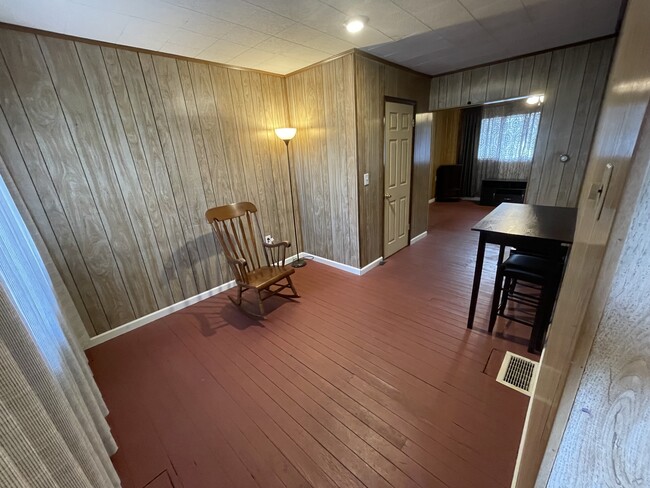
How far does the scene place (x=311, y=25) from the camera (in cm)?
202

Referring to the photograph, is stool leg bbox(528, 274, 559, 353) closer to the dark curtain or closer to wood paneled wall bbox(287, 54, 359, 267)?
wood paneled wall bbox(287, 54, 359, 267)

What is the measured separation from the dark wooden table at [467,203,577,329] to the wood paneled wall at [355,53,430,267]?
1.36 m

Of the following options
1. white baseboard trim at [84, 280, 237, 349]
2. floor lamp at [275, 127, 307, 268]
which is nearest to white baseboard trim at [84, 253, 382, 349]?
white baseboard trim at [84, 280, 237, 349]

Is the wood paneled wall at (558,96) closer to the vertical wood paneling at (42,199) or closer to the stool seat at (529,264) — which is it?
the stool seat at (529,264)

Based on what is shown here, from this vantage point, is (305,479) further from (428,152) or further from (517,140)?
(517,140)

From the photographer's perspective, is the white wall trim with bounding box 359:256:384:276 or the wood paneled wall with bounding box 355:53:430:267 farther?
the white wall trim with bounding box 359:256:384:276

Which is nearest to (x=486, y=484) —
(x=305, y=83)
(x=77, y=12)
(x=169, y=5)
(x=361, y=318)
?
(x=361, y=318)

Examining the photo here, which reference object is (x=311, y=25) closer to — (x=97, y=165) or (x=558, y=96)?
(x=97, y=165)

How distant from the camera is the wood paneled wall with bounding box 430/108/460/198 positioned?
6891 mm

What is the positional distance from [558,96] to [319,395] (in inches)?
154

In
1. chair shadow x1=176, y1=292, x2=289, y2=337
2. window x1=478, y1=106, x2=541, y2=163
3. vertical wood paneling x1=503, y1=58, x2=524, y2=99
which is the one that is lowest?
chair shadow x1=176, y1=292, x2=289, y2=337

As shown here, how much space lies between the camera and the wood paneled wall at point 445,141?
6.89m

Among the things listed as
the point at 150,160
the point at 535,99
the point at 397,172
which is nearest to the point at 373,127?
the point at 397,172

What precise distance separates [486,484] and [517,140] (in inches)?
282
